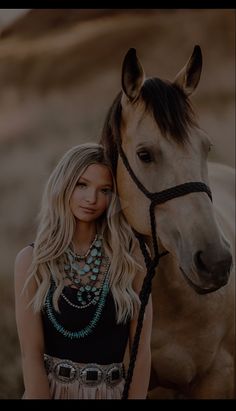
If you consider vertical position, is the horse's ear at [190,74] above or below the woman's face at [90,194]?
above

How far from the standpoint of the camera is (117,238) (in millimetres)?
1583

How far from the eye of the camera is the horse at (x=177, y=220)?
1472 millimetres

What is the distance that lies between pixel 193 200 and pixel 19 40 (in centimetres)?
108

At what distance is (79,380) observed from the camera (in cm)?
150

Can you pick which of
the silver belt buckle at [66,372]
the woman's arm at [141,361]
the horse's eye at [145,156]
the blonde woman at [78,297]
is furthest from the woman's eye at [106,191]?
the silver belt buckle at [66,372]

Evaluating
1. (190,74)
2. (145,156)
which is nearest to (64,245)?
(145,156)

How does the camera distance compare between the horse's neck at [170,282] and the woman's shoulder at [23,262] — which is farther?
the horse's neck at [170,282]

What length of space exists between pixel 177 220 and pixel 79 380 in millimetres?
459

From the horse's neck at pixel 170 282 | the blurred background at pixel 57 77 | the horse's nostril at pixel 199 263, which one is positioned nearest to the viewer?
the horse's nostril at pixel 199 263

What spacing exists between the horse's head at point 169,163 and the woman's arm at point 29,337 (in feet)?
1.11

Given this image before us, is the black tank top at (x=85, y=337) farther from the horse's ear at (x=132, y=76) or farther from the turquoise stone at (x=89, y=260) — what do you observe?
the horse's ear at (x=132, y=76)

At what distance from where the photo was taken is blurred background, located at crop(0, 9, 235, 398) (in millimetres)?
2178
